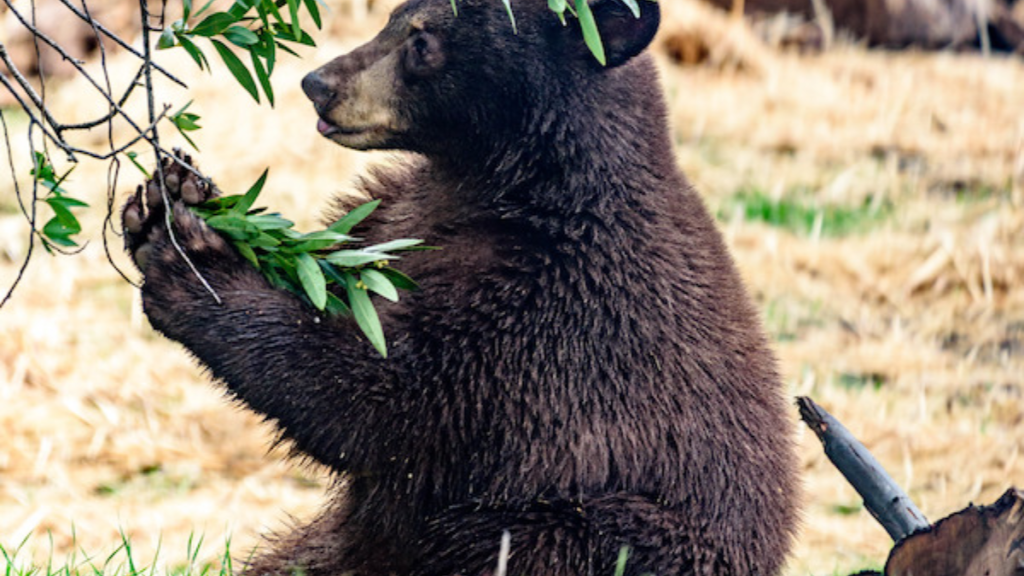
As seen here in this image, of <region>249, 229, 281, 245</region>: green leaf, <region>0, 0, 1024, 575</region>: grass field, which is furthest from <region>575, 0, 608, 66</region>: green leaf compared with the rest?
<region>0, 0, 1024, 575</region>: grass field

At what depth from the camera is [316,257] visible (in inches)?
134

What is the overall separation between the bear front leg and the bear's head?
20.9 inches

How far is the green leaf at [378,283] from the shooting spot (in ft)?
10.4

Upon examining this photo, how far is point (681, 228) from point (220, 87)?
6.10m

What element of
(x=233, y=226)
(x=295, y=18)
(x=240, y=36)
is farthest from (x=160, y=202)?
(x=295, y=18)

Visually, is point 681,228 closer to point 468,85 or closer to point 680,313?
point 680,313

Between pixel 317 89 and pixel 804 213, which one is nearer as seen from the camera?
pixel 317 89

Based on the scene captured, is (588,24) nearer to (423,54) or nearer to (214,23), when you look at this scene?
(214,23)

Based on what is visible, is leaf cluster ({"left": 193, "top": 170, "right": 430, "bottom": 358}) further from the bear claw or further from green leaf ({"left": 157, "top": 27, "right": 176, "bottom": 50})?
green leaf ({"left": 157, "top": 27, "right": 176, "bottom": 50})

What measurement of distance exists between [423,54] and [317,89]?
31 cm

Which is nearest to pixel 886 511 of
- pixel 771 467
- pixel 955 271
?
pixel 771 467

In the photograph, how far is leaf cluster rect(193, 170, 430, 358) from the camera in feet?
10.6

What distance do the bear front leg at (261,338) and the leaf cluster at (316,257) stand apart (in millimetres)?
48

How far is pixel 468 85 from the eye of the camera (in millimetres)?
3916
